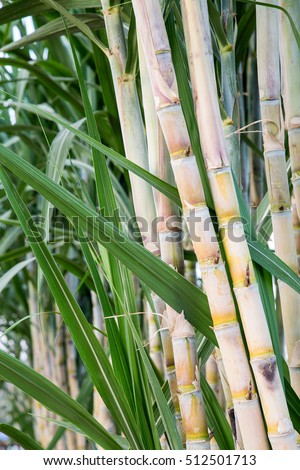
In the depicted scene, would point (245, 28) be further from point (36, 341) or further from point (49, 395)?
point (36, 341)

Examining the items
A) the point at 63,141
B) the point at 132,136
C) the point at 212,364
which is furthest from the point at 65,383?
the point at 132,136

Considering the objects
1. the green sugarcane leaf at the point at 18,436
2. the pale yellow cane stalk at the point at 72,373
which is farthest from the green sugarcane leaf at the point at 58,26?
the pale yellow cane stalk at the point at 72,373

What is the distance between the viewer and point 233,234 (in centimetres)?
32

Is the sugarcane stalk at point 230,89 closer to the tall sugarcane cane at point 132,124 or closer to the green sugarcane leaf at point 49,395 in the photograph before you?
the tall sugarcane cane at point 132,124

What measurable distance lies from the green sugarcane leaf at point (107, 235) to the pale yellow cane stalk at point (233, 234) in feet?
0.12

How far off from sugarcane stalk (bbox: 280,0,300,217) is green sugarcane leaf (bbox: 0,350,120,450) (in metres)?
0.21

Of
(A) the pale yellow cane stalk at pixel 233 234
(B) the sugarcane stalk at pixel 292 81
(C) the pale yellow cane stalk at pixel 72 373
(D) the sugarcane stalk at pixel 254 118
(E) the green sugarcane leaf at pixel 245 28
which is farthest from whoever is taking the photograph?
(C) the pale yellow cane stalk at pixel 72 373

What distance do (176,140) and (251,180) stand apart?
1.66 feet

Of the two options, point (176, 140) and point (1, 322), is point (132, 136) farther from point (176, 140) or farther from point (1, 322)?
point (1, 322)

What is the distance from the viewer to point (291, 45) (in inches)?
16.4

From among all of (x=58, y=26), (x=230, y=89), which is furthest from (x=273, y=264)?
(x=58, y=26)

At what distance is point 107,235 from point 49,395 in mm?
96

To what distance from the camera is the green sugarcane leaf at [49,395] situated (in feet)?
1.02

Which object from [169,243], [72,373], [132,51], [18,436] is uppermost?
[132,51]
